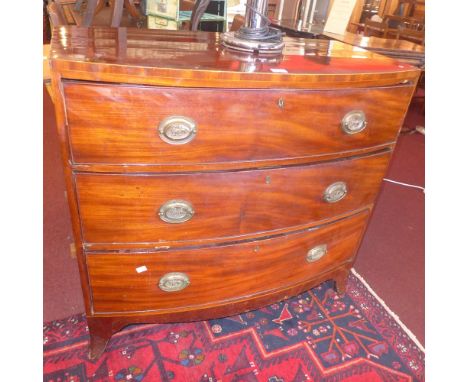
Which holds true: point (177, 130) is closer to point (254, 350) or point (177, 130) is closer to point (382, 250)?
point (254, 350)

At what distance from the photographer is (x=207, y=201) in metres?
0.91

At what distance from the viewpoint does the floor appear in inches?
57.4

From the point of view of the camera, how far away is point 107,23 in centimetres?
141

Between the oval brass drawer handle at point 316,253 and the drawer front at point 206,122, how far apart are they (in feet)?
1.24

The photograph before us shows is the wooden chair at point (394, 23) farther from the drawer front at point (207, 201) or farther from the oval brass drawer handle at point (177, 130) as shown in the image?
the oval brass drawer handle at point (177, 130)

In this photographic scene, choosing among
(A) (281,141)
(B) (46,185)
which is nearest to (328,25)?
(A) (281,141)

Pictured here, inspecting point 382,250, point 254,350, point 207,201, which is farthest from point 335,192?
point 382,250

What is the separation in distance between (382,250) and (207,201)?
1.30m

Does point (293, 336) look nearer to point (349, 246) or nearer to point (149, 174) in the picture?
point (349, 246)

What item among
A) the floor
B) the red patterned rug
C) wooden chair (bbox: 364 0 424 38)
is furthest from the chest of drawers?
wooden chair (bbox: 364 0 424 38)

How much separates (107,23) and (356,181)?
1123mm

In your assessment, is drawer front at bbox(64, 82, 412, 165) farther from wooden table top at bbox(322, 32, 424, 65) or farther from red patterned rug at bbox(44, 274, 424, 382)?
red patterned rug at bbox(44, 274, 424, 382)

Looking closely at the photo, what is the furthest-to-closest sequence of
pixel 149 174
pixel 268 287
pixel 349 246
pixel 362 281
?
pixel 362 281
pixel 349 246
pixel 268 287
pixel 149 174

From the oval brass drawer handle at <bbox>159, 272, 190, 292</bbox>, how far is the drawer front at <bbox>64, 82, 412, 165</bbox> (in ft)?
1.20
